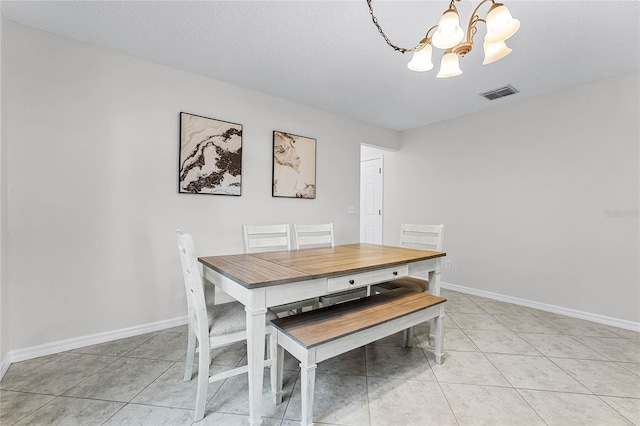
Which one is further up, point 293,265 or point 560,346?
point 293,265

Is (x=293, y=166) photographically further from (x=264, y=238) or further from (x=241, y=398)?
(x=241, y=398)

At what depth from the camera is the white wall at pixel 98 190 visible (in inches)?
77.7

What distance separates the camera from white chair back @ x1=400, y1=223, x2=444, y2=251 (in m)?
2.49

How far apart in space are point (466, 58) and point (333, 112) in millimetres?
1755

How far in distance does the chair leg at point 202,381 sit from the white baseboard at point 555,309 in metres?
3.51

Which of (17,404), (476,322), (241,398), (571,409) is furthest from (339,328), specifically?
(476,322)

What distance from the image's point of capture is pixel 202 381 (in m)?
1.40

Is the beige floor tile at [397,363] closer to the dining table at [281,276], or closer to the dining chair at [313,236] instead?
the dining chair at [313,236]

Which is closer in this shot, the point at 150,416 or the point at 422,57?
the point at 150,416

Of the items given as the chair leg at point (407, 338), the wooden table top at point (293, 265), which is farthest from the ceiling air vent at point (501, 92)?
the chair leg at point (407, 338)

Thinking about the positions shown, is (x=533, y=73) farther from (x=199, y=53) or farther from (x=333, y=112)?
(x=199, y=53)

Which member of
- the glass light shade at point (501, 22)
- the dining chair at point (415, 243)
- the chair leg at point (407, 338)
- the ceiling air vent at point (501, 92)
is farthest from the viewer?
the ceiling air vent at point (501, 92)

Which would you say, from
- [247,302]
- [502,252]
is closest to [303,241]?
[247,302]

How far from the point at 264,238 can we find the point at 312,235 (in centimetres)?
50
